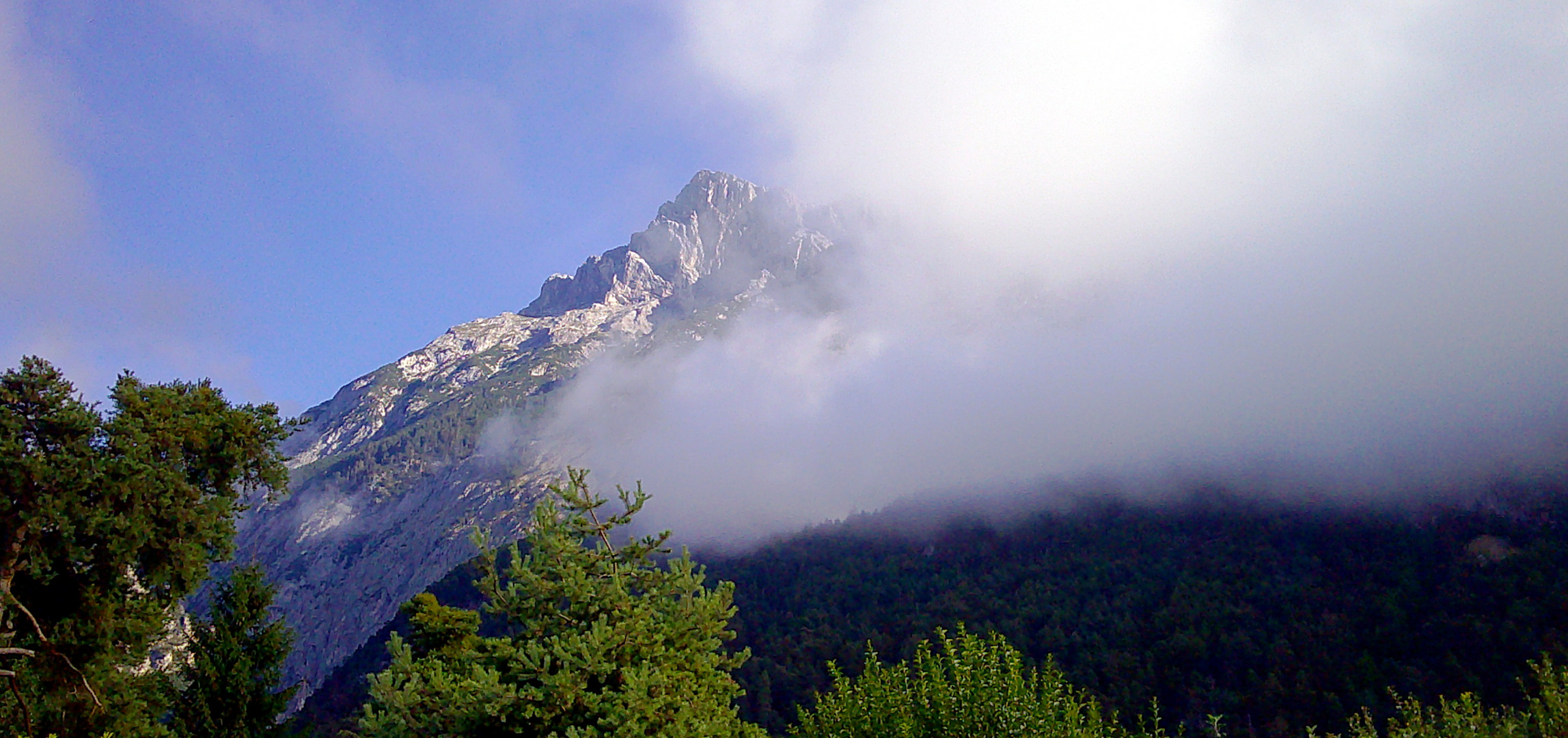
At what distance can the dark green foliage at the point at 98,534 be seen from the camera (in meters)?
20.8

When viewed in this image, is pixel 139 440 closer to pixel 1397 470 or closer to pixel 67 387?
pixel 67 387

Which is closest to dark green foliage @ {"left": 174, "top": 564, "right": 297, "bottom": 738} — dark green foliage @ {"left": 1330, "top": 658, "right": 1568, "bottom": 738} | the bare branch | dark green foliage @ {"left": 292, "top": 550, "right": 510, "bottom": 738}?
the bare branch

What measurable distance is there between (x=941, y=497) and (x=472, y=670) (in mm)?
192249

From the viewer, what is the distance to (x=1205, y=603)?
11256 cm

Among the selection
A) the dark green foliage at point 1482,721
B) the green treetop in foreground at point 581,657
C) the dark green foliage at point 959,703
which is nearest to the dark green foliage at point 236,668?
the green treetop in foreground at point 581,657

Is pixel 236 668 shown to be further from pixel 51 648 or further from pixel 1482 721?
pixel 1482 721

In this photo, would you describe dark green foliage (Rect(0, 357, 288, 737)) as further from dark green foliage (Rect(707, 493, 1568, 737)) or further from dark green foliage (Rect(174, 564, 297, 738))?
dark green foliage (Rect(707, 493, 1568, 737))

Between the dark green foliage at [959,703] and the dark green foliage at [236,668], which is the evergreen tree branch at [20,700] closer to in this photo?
the dark green foliage at [236,668]

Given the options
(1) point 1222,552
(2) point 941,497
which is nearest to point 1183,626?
(1) point 1222,552

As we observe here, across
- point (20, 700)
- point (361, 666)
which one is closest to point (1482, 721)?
point (20, 700)

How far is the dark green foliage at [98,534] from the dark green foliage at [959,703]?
1849 centimetres

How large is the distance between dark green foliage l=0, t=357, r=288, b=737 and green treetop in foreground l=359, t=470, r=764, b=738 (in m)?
15.3

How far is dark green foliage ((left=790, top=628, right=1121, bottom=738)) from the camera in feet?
45.6

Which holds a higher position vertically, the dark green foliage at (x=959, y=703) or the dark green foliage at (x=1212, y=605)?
the dark green foliage at (x=959, y=703)
